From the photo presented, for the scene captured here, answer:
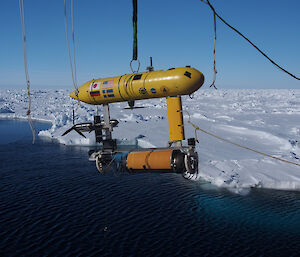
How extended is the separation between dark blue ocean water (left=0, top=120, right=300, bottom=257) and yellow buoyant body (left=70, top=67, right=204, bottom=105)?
6827mm

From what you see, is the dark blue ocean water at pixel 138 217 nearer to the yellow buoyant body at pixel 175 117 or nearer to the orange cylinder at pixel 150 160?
the orange cylinder at pixel 150 160

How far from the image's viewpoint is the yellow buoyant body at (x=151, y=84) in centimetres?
630

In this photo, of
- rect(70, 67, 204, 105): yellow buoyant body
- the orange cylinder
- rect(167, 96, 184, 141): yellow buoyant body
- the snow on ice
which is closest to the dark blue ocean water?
the snow on ice

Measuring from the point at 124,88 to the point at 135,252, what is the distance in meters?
7.04

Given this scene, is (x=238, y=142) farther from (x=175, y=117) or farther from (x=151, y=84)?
(x=151, y=84)

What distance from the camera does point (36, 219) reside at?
508 inches

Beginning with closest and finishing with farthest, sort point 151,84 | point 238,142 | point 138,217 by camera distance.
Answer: point 151,84 → point 138,217 → point 238,142

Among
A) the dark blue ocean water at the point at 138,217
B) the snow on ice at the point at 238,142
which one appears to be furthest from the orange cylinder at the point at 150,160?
the dark blue ocean water at the point at 138,217

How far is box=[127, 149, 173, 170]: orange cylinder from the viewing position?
6645mm

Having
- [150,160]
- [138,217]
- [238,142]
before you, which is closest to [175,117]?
[150,160]

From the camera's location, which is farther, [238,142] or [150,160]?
[238,142]

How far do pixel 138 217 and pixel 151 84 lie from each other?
28.0 ft

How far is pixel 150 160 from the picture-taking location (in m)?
6.80

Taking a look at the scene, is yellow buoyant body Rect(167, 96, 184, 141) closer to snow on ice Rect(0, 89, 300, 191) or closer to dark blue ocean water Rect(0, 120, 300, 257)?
snow on ice Rect(0, 89, 300, 191)
